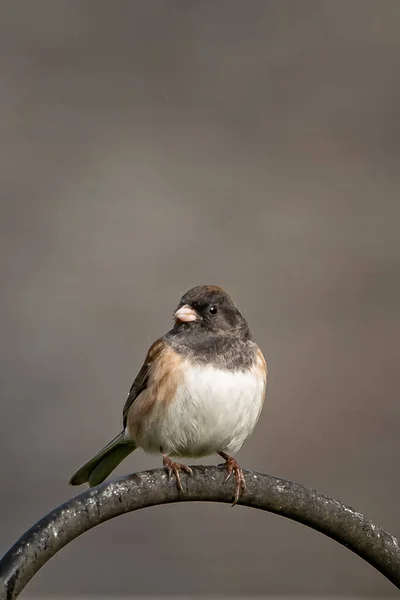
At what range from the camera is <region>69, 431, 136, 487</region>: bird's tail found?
7.47ft

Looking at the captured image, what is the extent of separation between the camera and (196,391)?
2148 millimetres

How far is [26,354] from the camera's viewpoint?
3.85 m

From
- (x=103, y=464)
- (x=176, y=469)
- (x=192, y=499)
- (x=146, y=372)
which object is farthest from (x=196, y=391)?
(x=192, y=499)

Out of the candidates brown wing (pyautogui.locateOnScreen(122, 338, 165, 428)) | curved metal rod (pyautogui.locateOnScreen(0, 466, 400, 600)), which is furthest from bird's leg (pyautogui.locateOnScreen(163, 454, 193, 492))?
brown wing (pyautogui.locateOnScreen(122, 338, 165, 428))

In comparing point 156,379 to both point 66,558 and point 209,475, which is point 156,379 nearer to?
point 209,475

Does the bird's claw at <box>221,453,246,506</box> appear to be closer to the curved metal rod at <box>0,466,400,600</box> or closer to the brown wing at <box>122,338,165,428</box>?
the curved metal rod at <box>0,466,400,600</box>

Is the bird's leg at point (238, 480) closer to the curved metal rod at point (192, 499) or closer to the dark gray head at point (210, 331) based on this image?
the curved metal rod at point (192, 499)

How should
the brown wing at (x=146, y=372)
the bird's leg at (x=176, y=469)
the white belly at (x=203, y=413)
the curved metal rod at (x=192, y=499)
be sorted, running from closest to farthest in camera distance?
the curved metal rod at (x=192, y=499)
the bird's leg at (x=176, y=469)
the white belly at (x=203, y=413)
the brown wing at (x=146, y=372)

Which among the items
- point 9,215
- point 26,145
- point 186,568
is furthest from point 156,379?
point 26,145

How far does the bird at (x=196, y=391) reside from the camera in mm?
2156

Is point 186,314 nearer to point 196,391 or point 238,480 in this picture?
point 196,391

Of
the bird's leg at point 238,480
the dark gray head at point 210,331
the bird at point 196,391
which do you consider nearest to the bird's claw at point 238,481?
the bird's leg at point 238,480

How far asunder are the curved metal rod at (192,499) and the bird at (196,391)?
1.37ft

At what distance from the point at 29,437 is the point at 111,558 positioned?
469mm
